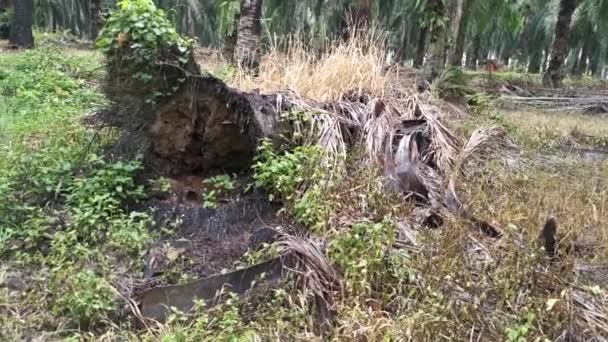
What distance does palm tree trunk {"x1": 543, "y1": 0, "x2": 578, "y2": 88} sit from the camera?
1484 cm

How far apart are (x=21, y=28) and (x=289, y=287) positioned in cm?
1226

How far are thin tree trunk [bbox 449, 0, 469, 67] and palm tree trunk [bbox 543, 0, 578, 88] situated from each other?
7.71 ft

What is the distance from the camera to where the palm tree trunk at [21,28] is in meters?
13.8

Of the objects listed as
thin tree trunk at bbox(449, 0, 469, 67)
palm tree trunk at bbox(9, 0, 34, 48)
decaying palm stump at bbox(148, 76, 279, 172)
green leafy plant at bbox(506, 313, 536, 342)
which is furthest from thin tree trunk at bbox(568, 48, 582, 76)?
green leafy plant at bbox(506, 313, 536, 342)

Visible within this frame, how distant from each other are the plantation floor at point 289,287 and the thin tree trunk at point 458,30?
25.6 ft

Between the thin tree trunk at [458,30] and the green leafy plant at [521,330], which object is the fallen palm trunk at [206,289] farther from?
the thin tree trunk at [458,30]

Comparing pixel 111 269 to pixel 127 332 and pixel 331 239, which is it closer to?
pixel 127 332

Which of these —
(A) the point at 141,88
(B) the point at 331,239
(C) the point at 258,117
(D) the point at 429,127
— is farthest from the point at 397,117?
(A) the point at 141,88

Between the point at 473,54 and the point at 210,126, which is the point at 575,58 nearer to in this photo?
the point at 473,54

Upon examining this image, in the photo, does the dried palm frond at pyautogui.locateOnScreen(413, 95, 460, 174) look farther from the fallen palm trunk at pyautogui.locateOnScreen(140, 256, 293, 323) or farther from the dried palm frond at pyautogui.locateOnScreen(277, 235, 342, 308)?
the fallen palm trunk at pyautogui.locateOnScreen(140, 256, 293, 323)

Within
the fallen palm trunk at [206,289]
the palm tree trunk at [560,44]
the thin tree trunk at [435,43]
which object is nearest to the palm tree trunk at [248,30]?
the thin tree trunk at [435,43]

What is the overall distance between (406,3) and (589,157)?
2215 cm

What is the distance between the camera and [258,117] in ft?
17.2

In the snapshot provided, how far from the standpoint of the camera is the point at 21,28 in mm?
13844
